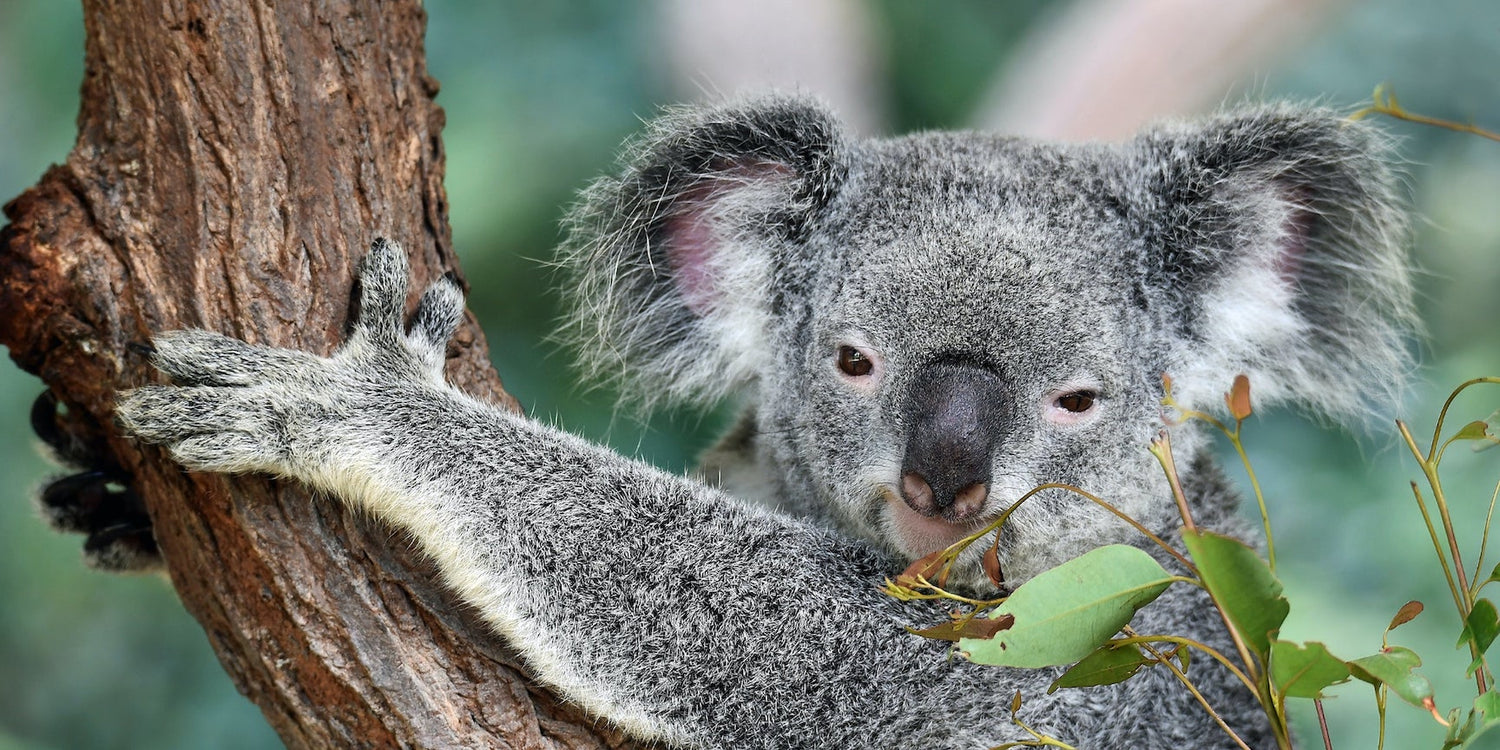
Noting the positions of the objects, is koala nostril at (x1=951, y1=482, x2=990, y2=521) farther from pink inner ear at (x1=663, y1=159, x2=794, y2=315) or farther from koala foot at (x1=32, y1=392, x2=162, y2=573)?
koala foot at (x1=32, y1=392, x2=162, y2=573)

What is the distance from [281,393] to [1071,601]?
4.23 ft

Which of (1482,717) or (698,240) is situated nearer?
(1482,717)

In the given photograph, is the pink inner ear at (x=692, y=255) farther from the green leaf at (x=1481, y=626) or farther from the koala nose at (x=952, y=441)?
the green leaf at (x=1481, y=626)

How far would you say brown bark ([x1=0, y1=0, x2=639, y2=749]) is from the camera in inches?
72.0

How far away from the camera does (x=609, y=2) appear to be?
15.3 ft

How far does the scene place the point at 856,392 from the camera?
7.09 feet

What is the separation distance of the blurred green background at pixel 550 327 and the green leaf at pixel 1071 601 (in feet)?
7.91

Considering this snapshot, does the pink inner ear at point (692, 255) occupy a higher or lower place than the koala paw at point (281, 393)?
higher

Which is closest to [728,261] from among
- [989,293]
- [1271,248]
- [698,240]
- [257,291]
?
[698,240]

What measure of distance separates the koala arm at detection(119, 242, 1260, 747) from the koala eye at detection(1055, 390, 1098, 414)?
48 cm

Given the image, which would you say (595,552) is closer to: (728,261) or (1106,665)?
(728,261)

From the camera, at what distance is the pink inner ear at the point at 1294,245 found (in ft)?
7.69

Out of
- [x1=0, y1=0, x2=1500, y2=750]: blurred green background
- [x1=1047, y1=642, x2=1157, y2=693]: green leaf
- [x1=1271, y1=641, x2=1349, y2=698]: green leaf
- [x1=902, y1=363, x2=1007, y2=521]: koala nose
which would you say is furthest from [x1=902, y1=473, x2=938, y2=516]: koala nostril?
[x1=0, y1=0, x2=1500, y2=750]: blurred green background

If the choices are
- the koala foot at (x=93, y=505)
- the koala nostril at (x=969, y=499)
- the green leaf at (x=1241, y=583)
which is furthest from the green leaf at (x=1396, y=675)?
the koala foot at (x=93, y=505)
